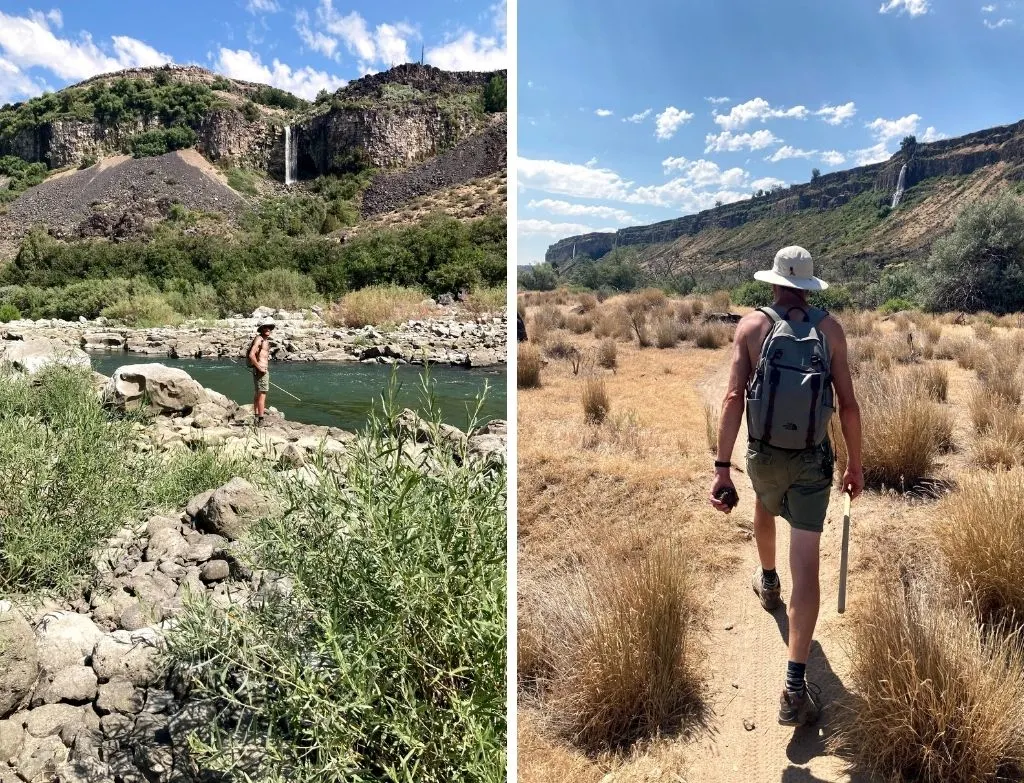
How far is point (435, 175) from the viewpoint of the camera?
40719 mm

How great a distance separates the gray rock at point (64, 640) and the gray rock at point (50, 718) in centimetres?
20

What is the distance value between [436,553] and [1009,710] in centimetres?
129

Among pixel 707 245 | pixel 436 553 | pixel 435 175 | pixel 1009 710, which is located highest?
pixel 435 175

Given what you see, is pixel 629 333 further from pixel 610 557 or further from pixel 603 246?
pixel 603 246

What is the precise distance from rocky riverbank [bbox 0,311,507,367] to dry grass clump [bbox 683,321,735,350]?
12.1ft

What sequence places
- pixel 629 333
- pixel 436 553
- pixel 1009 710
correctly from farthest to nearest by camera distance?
pixel 629 333 < pixel 1009 710 < pixel 436 553

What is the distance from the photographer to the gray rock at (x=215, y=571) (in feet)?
11.1

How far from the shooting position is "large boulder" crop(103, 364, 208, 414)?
24.2 ft

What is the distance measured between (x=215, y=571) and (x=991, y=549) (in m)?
3.06

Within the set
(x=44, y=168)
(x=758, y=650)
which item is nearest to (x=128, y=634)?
(x=758, y=650)

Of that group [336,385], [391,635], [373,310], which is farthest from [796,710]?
[373,310]

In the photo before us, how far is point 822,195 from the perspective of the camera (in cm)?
4303

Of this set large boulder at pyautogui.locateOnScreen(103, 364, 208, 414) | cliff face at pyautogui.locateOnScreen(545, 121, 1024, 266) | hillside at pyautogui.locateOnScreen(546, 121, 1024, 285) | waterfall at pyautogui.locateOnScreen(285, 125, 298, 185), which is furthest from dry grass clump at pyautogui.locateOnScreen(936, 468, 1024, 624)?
waterfall at pyautogui.locateOnScreen(285, 125, 298, 185)

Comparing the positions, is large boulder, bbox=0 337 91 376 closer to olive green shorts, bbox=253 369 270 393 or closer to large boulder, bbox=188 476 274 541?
olive green shorts, bbox=253 369 270 393
